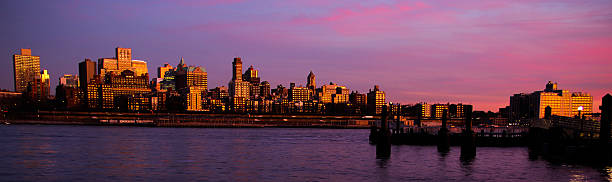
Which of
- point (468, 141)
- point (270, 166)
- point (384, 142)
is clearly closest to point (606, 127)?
point (468, 141)

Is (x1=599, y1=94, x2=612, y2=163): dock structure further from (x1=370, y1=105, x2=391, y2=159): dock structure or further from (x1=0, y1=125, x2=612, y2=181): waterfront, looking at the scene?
(x1=370, y1=105, x2=391, y2=159): dock structure

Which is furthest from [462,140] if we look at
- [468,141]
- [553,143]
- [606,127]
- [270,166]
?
[270,166]

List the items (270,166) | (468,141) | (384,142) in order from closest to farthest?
(270,166), (468,141), (384,142)

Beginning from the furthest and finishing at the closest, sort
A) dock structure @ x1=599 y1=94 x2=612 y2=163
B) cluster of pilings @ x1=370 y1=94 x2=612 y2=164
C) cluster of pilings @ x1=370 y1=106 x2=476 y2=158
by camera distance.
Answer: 1. cluster of pilings @ x1=370 y1=106 x2=476 y2=158
2. cluster of pilings @ x1=370 y1=94 x2=612 y2=164
3. dock structure @ x1=599 y1=94 x2=612 y2=163

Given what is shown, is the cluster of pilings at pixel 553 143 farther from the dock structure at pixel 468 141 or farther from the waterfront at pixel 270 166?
the waterfront at pixel 270 166

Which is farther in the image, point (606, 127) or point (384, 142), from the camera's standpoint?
point (384, 142)

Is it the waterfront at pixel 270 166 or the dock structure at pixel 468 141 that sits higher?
the dock structure at pixel 468 141

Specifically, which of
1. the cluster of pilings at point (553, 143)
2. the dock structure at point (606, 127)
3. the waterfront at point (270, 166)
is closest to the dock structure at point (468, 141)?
the cluster of pilings at point (553, 143)

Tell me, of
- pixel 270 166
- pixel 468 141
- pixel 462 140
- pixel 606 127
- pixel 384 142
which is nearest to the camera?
pixel 606 127

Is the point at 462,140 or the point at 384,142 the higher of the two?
the point at 462,140

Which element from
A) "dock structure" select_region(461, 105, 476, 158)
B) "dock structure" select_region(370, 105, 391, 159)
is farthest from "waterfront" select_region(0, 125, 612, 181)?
"dock structure" select_region(370, 105, 391, 159)

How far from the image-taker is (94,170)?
53.0 m

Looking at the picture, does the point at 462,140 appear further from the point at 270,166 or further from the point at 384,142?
the point at 270,166

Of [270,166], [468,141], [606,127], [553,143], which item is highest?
[606,127]
